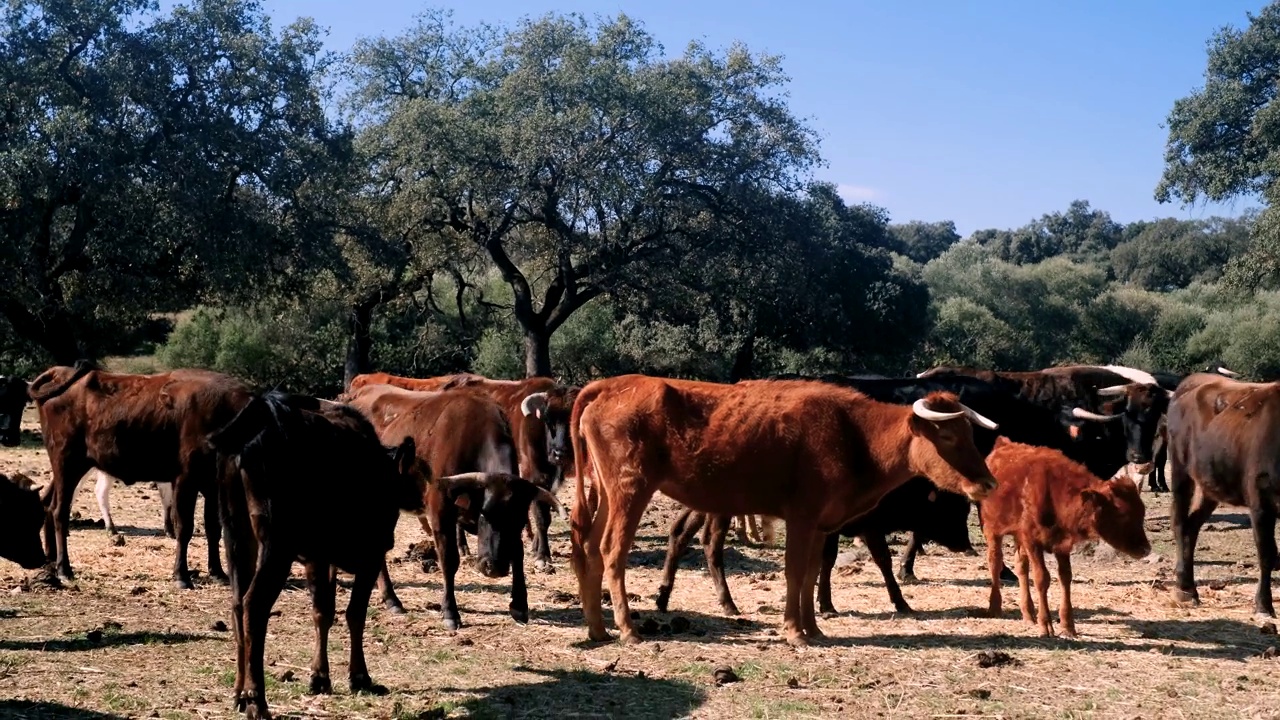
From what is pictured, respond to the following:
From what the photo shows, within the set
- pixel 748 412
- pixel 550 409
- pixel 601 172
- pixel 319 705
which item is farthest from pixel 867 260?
pixel 319 705

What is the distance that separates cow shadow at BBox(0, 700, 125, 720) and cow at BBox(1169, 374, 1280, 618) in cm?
836

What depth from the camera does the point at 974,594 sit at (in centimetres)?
1097

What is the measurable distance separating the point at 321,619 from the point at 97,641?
2.12 meters

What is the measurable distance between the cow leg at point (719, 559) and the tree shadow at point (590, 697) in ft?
8.30

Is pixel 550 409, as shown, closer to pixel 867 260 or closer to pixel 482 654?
pixel 482 654

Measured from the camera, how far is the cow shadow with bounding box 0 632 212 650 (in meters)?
7.89

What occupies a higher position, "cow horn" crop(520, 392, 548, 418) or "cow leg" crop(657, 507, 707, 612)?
"cow horn" crop(520, 392, 548, 418)

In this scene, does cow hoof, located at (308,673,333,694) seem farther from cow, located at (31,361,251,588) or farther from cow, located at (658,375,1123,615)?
cow, located at (658,375,1123,615)

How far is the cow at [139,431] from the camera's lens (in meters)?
10.1

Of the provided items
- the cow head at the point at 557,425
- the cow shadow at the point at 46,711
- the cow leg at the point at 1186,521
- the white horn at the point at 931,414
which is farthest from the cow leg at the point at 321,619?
the cow leg at the point at 1186,521

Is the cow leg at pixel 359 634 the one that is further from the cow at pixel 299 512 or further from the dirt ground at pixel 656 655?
the dirt ground at pixel 656 655

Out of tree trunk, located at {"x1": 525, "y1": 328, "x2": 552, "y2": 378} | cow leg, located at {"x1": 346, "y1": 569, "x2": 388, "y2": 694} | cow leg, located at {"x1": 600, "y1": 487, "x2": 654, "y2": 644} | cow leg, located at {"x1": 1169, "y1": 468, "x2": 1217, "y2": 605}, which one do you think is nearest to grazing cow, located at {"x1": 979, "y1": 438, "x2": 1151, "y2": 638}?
cow leg, located at {"x1": 1169, "y1": 468, "x2": 1217, "y2": 605}

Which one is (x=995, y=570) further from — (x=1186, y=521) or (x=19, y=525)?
(x=19, y=525)

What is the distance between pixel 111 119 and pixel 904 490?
22.1m
